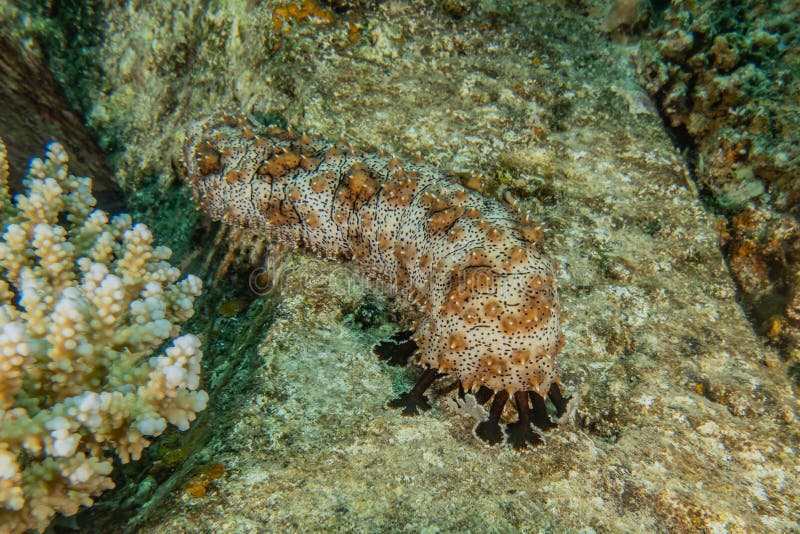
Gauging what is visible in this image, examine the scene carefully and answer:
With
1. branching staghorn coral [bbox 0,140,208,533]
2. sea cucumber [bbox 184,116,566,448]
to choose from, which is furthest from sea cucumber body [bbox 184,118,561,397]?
branching staghorn coral [bbox 0,140,208,533]

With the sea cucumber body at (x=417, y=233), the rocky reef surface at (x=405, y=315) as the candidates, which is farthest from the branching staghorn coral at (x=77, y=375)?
the sea cucumber body at (x=417, y=233)

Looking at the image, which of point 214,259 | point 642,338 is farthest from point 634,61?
point 214,259

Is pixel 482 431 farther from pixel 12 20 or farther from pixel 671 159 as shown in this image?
pixel 12 20

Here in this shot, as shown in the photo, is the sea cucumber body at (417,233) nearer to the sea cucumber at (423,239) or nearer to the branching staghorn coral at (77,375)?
the sea cucumber at (423,239)

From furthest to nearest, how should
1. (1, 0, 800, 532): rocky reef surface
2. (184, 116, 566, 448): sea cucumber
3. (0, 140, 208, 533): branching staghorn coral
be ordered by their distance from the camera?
(184, 116, 566, 448): sea cucumber < (1, 0, 800, 532): rocky reef surface < (0, 140, 208, 533): branching staghorn coral

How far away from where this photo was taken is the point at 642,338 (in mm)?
2832

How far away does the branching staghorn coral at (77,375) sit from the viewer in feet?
5.02

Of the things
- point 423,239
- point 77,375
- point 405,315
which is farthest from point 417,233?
point 77,375

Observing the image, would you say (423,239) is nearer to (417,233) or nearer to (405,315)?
(417,233)

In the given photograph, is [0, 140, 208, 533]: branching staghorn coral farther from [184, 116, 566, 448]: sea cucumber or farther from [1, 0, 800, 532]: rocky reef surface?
[184, 116, 566, 448]: sea cucumber

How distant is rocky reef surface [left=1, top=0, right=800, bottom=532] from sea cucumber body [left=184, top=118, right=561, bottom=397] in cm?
25

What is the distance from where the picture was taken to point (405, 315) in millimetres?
2889

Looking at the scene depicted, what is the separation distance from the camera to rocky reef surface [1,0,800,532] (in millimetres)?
1954

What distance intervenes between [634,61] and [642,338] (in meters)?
2.84
